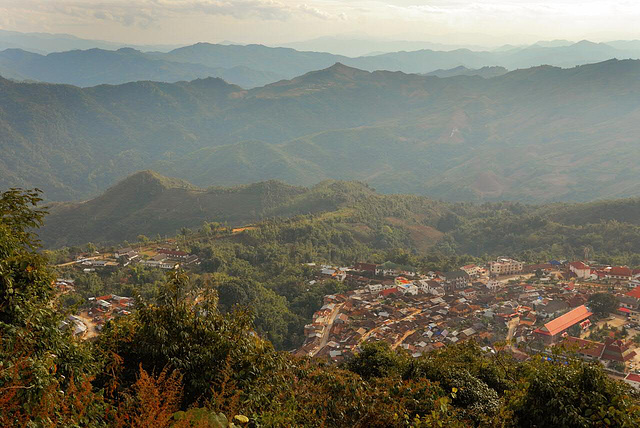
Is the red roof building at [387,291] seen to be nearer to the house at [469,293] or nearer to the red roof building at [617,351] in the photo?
the house at [469,293]

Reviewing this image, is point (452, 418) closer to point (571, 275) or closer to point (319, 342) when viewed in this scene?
point (319, 342)

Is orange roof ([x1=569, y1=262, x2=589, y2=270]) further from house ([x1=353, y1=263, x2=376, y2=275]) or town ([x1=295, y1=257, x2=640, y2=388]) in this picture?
house ([x1=353, y1=263, x2=376, y2=275])

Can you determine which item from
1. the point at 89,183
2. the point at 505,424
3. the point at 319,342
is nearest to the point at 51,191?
the point at 89,183

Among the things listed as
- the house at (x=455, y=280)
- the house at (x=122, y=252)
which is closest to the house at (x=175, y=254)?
the house at (x=122, y=252)

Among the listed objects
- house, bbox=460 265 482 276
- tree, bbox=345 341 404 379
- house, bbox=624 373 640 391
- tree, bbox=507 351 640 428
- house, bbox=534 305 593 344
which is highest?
tree, bbox=507 351 640 428

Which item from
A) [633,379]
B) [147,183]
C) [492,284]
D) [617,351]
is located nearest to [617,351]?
[617,351]

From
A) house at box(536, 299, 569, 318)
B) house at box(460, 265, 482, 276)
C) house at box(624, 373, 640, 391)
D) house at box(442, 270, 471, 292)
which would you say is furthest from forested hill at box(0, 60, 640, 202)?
house at box(624, 373, 640, 391)

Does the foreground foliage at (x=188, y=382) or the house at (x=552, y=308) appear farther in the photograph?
the house at (x=552, y=308)
